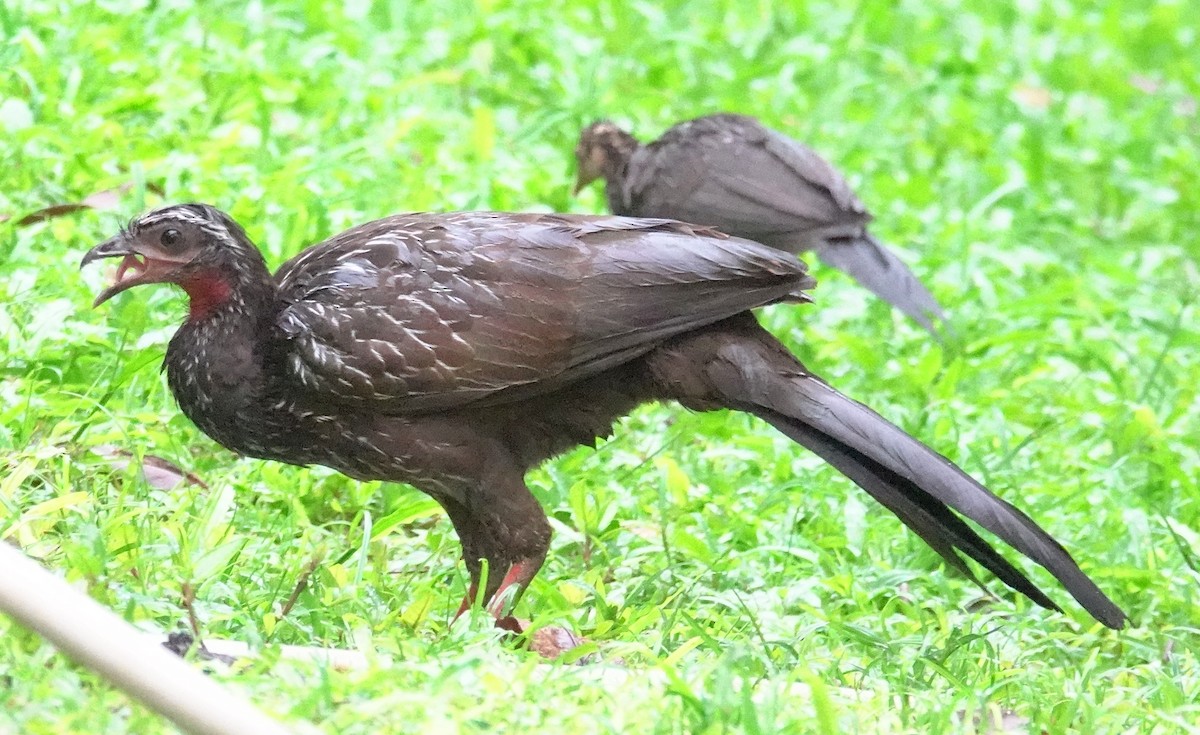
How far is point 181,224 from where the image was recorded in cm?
441

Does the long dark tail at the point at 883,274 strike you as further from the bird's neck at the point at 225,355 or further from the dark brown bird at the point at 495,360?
the bird's neck at the point at 225,355

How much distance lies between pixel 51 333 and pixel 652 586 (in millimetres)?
1962

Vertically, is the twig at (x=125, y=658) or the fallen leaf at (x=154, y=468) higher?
the twig at (x=125, y=658)

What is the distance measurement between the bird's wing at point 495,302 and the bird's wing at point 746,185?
2.42 m

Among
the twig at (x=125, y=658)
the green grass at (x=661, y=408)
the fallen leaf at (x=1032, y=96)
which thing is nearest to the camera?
the twig at (x=125, y=658)

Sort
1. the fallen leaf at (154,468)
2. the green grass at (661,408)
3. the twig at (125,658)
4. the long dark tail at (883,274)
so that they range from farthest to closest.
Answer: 1. the long dark tail at (883,274)
2. the fallen leaf at (154,468)
3. the green grass at (661,408)
4. the twig at (125,658)

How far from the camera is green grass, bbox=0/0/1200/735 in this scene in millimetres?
3910

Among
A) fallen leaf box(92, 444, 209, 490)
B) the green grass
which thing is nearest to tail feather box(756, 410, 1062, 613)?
the green grass

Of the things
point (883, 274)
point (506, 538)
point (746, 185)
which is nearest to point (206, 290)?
point (506, 538)

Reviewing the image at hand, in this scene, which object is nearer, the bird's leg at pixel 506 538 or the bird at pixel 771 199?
the bird's leg at pixel 506 538

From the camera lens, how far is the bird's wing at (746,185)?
6926mm

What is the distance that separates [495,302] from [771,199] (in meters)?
2.83

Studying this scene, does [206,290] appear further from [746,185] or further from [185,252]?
[746,185]

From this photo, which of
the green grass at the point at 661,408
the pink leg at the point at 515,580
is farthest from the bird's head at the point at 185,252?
the pink leg at the point at 515,580
